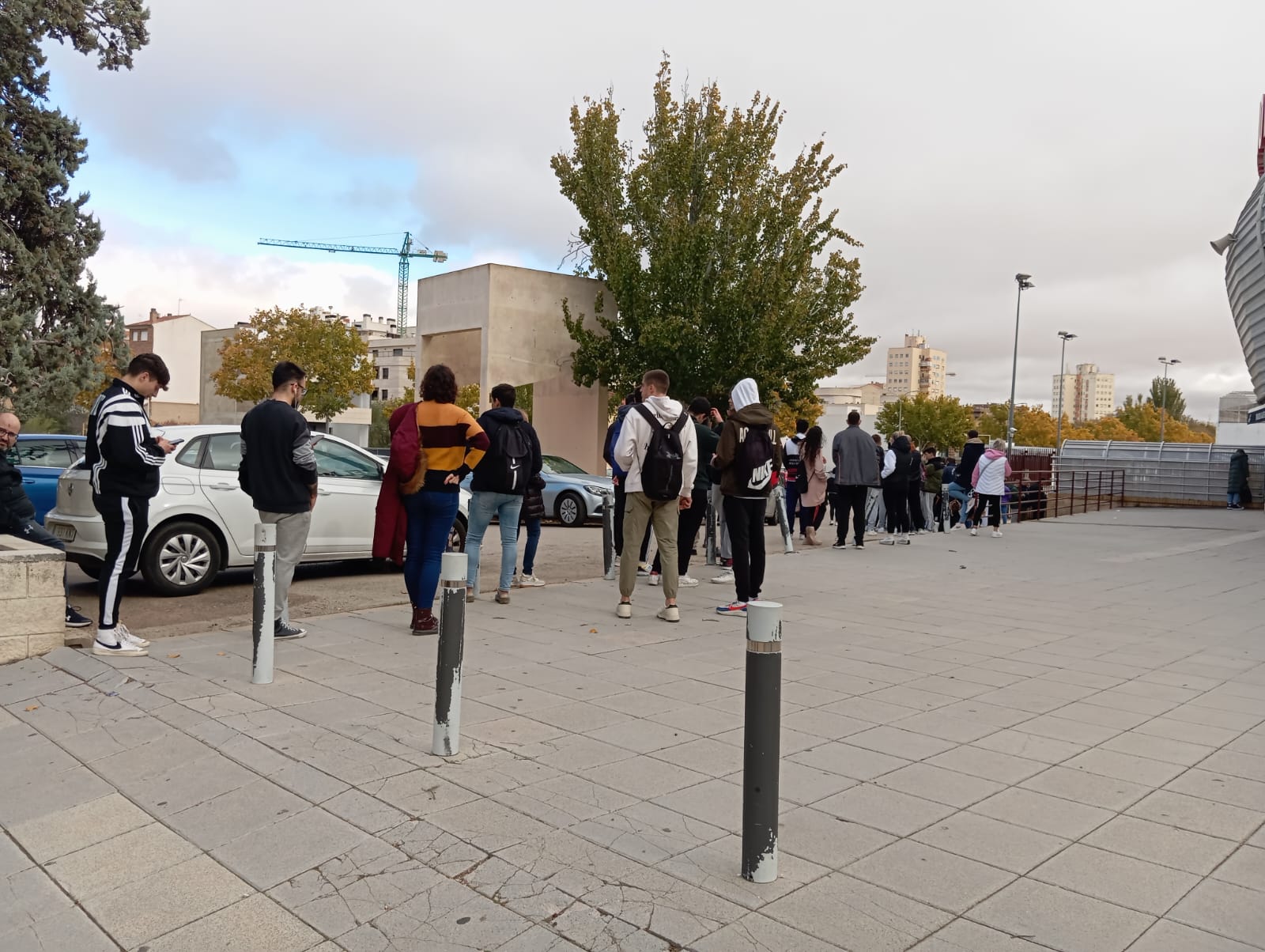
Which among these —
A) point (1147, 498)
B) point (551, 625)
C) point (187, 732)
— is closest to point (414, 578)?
point (551, 625)

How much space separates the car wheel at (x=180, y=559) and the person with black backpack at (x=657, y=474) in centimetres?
393

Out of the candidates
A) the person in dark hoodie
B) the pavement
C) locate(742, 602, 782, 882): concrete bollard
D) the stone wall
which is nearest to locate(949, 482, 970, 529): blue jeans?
the pavement

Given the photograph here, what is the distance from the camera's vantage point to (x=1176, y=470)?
35.2 m

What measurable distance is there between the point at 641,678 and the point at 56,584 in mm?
3758

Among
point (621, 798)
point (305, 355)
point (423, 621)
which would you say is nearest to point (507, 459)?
point (423, 621)

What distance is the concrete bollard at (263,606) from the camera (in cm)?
562

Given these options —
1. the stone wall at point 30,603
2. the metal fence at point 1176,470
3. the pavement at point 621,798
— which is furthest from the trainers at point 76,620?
the metal fence at point 1176,470

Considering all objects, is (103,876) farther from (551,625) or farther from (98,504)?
(551,625)

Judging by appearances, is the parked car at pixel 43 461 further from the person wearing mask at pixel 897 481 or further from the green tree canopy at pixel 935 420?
the green tree canopy at pixel 935 420

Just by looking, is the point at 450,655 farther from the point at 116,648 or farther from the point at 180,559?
the point at 180,559

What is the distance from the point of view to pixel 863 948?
9.55ft

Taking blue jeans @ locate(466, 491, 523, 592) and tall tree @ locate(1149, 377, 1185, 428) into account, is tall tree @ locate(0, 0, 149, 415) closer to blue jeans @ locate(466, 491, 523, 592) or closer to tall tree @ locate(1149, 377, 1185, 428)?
blue jeans @ locate(466, 491, 523, 592)

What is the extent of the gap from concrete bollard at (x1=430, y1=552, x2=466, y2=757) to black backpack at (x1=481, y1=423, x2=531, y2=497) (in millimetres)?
3739

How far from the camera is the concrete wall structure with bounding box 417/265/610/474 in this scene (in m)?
26.0
